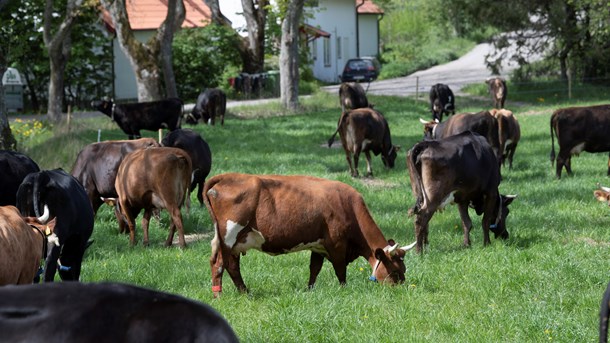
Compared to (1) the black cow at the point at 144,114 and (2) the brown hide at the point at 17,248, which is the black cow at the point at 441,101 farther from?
(2) the brown hide at the point at 17,248

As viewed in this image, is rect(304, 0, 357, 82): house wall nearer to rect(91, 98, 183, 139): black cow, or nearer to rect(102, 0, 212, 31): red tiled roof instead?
rect(102, 0, 212, 31): red tiled roof

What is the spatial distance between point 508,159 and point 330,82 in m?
40.0

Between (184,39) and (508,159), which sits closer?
(508,159)

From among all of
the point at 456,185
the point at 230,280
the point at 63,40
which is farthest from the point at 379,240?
the point at 63,40

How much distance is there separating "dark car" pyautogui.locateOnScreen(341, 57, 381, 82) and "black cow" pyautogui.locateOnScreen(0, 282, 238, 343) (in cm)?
→ 4900

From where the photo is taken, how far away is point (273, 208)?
8.38 metres

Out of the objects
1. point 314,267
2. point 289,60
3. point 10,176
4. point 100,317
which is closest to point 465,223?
point 314,267

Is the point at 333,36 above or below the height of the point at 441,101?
above

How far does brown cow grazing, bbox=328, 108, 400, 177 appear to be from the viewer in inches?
695

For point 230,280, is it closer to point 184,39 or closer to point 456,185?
point 456,185

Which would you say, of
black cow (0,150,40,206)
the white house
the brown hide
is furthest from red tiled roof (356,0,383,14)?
the brown hide

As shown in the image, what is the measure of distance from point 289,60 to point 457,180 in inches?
851

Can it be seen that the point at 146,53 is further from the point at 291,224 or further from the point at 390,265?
the point at 390,265

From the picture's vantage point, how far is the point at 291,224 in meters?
8.37
